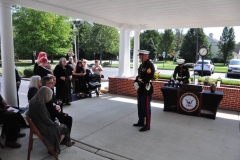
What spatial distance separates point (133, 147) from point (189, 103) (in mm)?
2501

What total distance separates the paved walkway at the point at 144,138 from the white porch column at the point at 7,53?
1131 mm

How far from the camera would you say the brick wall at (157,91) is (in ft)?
18.6

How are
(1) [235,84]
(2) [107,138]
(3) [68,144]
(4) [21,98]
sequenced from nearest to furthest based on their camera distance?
1. (3) [68,144]
2. (2) [107,138]
3. (1) [235,84]
4. (4) [21,98]

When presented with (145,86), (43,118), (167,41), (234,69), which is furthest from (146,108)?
(167,41)

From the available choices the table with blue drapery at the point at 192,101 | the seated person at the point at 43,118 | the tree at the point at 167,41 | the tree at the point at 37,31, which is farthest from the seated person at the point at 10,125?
the tree at the point at 167,41

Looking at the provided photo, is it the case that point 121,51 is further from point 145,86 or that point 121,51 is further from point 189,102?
point 145,86

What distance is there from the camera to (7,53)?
4379 mm

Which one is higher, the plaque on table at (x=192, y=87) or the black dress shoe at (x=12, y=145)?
the plaque on table at (x=192, y=87)

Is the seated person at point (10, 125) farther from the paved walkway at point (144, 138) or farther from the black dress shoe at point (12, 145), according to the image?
the paved walkway at point (144, 138)

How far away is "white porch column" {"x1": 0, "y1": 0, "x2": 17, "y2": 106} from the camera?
14.0 feet

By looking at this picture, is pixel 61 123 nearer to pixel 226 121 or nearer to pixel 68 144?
pixel 68 144

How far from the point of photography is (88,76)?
7156mm

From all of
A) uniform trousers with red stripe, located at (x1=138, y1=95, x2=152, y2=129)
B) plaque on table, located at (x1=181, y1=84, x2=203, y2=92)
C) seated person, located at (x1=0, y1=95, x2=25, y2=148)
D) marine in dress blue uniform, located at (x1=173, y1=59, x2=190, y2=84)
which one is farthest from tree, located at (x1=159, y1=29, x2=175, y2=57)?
seated person, located at (x1=0, y1=95, x2=25, y2=148)

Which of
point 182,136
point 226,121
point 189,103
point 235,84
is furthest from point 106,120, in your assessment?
point 235,84
